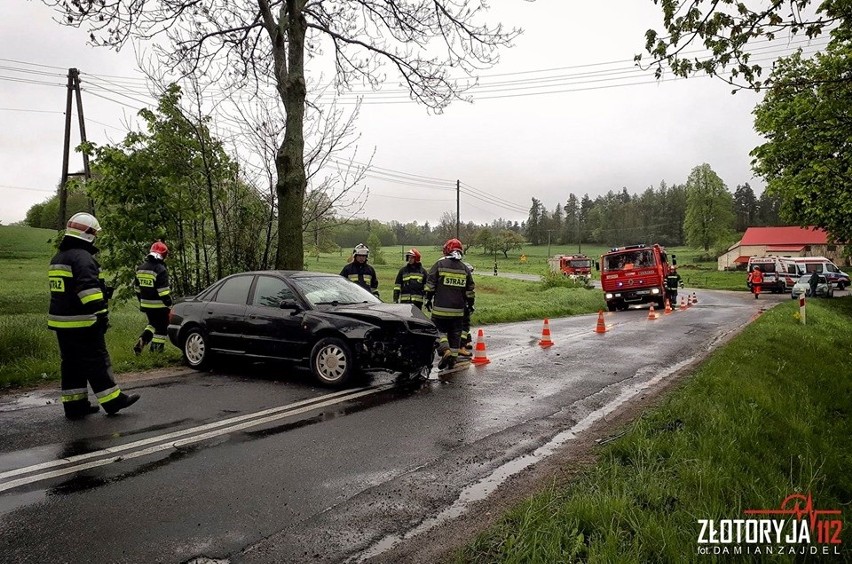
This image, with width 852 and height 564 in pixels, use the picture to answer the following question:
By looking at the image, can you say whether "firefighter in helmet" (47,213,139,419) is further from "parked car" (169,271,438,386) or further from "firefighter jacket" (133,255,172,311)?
"firefighter jacket" (133,255,172,311)

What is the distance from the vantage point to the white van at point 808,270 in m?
33.8

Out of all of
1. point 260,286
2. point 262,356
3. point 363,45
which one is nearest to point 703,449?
point 262,356

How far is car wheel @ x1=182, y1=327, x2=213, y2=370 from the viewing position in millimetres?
7996

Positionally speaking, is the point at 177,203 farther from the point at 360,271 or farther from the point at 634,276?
the point at 634,276

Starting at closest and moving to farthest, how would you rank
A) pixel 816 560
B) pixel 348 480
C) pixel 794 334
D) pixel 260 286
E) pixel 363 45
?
pixel 816 560, pixel 348 480, pixel 260 286, pixel 794 334, pixel 363 45

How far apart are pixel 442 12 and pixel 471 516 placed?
36.6 feet

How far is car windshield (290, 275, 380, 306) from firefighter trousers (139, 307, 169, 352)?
2.82 m

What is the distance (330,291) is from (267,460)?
369 cm

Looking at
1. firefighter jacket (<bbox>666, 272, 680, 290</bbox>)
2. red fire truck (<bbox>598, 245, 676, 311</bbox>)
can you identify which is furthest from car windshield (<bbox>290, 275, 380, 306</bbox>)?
firefighter jacket (<bbox>666, 272, 680, 290</bbox>)

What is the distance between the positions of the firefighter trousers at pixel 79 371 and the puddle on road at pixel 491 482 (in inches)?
149

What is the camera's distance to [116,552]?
115 inches

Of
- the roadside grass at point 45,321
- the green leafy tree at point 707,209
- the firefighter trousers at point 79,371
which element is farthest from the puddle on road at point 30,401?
the green leafy tree at point 707,209

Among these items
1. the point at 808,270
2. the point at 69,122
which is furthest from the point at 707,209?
the point at 69,122

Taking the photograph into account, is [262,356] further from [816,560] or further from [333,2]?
[333,2]
